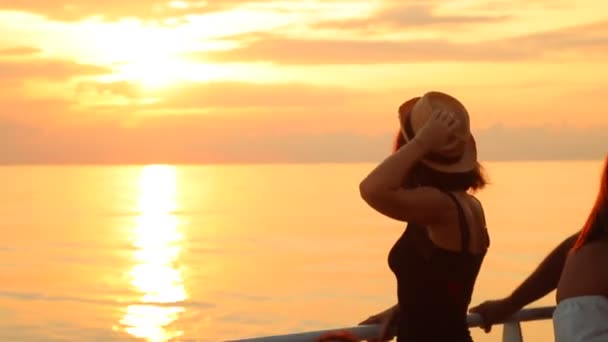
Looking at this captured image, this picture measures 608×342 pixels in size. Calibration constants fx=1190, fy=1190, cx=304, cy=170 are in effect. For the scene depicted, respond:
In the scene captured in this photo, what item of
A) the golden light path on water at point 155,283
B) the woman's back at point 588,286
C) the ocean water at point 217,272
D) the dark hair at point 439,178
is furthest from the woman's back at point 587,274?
the golden light path on water at point 155,283

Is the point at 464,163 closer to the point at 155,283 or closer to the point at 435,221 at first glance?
the point at 435,221

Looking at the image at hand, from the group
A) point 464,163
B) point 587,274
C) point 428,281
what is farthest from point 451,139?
point 587,274

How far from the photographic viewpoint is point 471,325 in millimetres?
4551

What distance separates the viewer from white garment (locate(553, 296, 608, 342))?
3.73 metres

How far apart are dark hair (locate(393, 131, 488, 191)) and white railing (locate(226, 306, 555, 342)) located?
1.78ft

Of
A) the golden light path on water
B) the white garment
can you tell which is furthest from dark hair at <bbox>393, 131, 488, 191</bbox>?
the golden light path on water

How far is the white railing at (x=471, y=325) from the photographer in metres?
4.03

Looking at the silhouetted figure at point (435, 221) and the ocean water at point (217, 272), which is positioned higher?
the ocean water at point (217, 272)

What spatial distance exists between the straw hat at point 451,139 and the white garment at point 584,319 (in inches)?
25.5

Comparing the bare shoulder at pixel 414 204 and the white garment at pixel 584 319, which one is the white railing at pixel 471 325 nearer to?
the bare shoulder at pixel 414 204

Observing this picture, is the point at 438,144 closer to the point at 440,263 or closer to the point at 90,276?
the point at 440,263

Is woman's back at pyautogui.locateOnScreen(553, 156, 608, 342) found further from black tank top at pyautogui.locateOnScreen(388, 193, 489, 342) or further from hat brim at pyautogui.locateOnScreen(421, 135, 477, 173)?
hat brim at pyautogui.locateOnScreen(421, 135, 477, 173)

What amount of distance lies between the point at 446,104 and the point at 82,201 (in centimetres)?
19375

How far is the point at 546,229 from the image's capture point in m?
95.6
